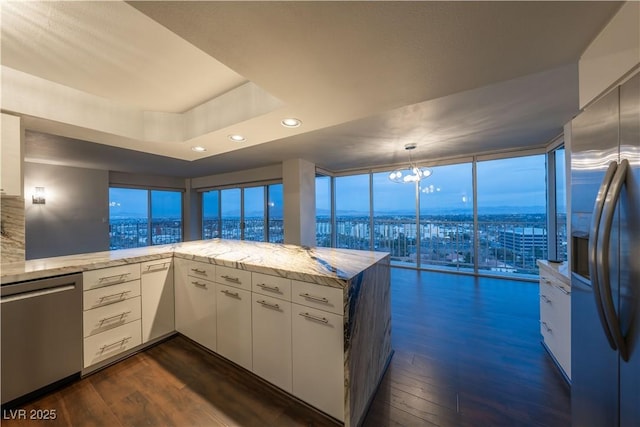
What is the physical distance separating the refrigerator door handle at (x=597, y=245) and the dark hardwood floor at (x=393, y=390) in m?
1.03

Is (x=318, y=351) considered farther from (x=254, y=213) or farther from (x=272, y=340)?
(x=254, y=213)

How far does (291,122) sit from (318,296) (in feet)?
4.87

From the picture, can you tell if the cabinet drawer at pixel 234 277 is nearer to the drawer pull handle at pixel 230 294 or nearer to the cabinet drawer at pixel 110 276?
the drawer pull handle at pixel 230 294

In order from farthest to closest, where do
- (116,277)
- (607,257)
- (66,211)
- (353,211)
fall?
(353,211), (66,211), (116,277), (607,257)

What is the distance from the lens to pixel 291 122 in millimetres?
2045

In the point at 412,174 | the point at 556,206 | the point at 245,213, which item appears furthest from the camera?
the point at 245,213

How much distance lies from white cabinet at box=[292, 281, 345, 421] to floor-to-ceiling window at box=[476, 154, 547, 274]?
4.46 m

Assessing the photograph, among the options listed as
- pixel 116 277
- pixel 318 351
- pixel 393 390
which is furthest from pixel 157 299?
pixel 393 390

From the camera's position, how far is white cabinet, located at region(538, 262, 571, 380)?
1730 millimetres

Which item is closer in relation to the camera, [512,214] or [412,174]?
[412,174]

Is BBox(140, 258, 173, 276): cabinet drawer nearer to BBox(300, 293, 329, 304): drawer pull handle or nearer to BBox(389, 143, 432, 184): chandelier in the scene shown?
BBox(300, 293, 329, 304): drawer pull handle

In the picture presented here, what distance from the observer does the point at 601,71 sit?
1019 mm

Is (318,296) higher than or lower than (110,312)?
higher

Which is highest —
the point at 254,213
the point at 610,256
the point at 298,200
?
the point at 298,200
